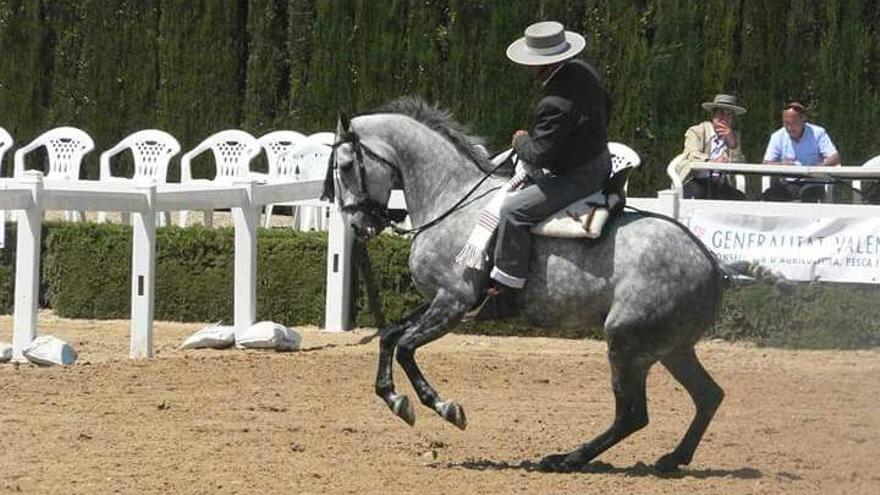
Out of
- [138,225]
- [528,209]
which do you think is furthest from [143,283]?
[528,209]

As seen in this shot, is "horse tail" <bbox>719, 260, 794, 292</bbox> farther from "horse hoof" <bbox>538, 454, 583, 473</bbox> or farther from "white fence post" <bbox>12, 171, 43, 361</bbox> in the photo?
"white fence post" <bbox>12, 171, 43, 361</bbox>

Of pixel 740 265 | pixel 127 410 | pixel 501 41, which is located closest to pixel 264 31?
pixel 501 41

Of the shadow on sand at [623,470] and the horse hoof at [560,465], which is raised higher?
the horse hoof at [560,465]

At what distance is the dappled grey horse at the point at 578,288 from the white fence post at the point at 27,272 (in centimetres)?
345

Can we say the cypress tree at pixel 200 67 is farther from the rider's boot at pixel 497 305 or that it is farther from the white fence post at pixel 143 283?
the rider's boot at pixel 497 305

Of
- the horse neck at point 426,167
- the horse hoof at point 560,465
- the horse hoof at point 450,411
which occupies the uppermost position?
the horse neck at point 426,167

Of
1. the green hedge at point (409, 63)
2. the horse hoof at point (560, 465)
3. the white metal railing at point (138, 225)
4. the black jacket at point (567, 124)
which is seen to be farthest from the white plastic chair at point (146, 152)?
the horse hoof at point (560, 465)

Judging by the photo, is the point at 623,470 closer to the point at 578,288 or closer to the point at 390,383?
the point at 578,288

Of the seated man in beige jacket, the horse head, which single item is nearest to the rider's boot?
the horse head

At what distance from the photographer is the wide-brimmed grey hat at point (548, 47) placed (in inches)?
405

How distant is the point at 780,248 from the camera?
14.9 meters

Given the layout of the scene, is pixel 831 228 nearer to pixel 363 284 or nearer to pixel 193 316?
pixel 363 284

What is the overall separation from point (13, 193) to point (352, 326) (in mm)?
3458

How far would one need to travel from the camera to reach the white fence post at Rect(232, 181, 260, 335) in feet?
48.9
